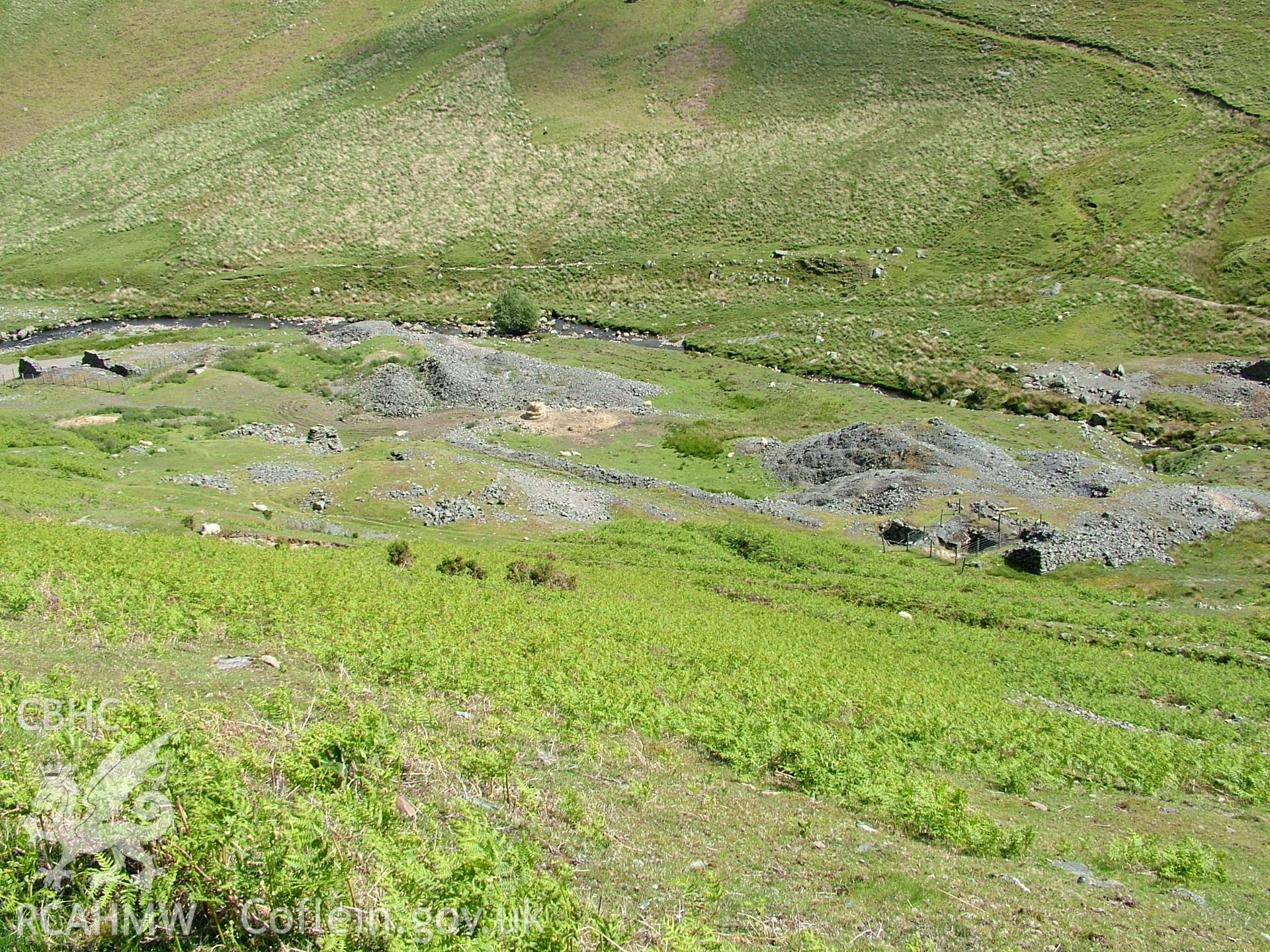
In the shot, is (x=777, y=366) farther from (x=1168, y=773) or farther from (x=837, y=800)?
(x=837, y=800)

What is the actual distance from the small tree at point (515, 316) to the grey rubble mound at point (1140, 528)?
57898mm

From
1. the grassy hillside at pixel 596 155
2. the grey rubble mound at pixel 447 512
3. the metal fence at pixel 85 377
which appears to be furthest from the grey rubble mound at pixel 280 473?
the grassy hillside at pixel 596 155

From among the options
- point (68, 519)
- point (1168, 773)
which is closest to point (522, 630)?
point (1168, 773)

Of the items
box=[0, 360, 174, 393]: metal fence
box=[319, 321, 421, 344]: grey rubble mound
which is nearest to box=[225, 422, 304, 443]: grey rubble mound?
box=[0, 360, 174, 393]: metal fence

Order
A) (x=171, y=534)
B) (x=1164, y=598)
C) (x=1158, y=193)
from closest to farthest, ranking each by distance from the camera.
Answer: (x=171, y=534), (x=1164, y=598), (x=1158, y=193)

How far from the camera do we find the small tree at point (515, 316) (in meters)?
89.9

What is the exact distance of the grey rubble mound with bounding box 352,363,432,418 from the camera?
209ft

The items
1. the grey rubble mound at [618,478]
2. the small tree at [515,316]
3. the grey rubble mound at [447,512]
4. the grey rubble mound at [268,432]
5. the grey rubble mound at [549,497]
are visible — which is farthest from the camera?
the small tree at [515,316]

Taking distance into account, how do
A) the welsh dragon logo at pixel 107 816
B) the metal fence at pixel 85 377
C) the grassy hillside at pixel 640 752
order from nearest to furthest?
the welsh dragon logo at pixel 107 816, the grassy hillside at pixel 640 752, the metal fence at pixel 85 377

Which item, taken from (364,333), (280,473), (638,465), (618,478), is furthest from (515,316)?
(280,473)

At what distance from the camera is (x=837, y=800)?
Answer: 15555mm

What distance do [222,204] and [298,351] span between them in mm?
56054

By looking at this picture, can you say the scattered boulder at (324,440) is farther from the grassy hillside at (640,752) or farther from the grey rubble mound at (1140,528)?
the grey rubble mound at (1140,528)

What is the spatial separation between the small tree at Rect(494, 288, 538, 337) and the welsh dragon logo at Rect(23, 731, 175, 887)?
272 ft
